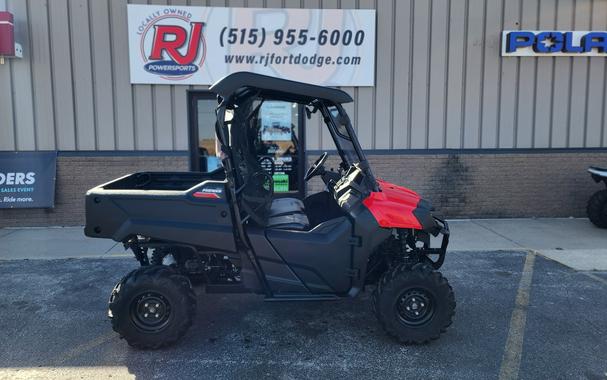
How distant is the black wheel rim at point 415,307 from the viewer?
3.68 m

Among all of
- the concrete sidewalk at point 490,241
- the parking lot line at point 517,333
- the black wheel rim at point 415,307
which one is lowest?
the parking lot line at point 517,333

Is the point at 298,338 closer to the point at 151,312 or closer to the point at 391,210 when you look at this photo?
the point at 151,312

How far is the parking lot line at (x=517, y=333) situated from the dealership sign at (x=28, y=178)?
24.2 ft

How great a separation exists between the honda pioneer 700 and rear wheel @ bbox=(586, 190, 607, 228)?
17.8ft

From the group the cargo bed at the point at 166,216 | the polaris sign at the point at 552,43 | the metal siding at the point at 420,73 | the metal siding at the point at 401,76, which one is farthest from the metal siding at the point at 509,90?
the cargo bed at the point at 166,216

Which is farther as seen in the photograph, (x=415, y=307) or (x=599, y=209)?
(x=599, y=209)

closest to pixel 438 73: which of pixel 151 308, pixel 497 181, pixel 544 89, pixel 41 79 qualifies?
pixel 544 89

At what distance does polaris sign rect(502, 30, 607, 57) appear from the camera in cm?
832

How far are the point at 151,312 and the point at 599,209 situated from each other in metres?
7.55

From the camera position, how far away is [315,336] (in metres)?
3.90

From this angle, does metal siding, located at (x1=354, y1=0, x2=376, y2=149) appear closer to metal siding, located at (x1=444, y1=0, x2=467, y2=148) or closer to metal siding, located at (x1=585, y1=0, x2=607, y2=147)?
metal siding, located at (x1=444, y1=0, x2=467, y2=148)

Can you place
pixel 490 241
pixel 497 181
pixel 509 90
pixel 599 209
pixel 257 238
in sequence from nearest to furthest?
pixel 257 238, pixel 490 241, pixel 599 209, pixel 509 90, pixel 497 181

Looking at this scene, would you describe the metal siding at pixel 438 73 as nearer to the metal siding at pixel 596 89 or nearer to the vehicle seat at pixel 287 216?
the metal siding at pixel 596 89

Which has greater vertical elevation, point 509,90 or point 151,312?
point 509,90
